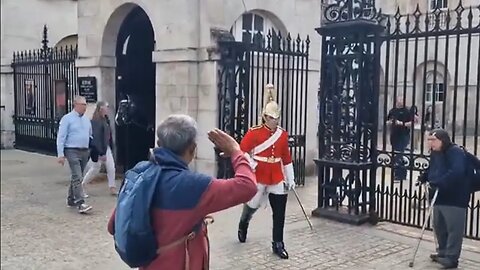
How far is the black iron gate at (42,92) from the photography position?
15422mm

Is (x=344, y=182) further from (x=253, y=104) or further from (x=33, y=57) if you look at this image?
(x=33, y=57)

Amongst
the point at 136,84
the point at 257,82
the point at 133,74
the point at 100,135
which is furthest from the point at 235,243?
the point at 133,74

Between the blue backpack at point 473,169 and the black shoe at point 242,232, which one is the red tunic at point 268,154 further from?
the blue backpack at point 473,169

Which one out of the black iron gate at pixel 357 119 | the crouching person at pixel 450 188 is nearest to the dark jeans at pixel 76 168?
the black iron gate at pixel 357 119

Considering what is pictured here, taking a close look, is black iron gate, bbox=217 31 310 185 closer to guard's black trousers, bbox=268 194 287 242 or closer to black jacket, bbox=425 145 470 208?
guard's black trousers, bbox=268 194 287 242

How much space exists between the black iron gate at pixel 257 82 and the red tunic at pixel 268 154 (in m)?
3.74

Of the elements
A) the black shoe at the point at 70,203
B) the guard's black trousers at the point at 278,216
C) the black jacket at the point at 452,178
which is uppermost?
the black jacket at the point at 452,178

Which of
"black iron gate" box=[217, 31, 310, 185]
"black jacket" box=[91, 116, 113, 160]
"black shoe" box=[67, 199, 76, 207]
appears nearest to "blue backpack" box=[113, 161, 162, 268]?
"black shoe" box=[67, 199, 76, 207]

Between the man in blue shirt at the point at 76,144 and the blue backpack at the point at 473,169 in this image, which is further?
the man in blue shirt at the point at 76,144

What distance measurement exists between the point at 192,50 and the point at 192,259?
26.0 feet

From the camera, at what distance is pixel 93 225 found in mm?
8117

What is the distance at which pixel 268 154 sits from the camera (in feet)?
22.3

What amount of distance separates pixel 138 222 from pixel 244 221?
13.8ft

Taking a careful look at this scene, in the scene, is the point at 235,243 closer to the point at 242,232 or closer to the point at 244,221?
the point at 242,232
